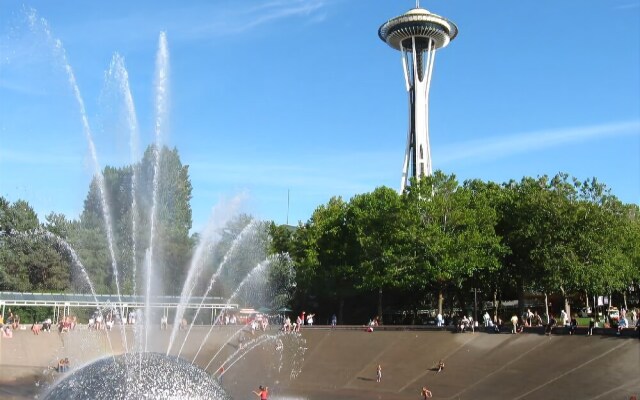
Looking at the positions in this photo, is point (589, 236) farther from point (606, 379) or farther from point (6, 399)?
point (6, 399)

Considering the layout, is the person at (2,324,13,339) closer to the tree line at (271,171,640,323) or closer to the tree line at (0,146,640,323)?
the tree line at (0,146,640,323)

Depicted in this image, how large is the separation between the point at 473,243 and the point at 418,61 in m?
33.4

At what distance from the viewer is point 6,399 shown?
80.7 ft

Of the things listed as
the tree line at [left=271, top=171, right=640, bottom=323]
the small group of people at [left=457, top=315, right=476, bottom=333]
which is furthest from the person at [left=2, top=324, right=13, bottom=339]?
the small group of people at [left=457, top=315, right=476, bottom=333]

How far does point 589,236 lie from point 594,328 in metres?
11.9

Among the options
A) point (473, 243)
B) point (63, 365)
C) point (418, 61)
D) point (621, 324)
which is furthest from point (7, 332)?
point (418, 61)

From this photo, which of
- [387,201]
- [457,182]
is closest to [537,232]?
[457,182]

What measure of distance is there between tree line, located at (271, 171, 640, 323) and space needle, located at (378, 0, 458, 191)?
15.2 meters

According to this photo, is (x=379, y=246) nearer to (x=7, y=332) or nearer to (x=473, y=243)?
(x=473, y=243)

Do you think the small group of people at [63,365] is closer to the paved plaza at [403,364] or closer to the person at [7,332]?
the paved plaza at [403,364]

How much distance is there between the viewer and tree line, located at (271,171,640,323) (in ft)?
132

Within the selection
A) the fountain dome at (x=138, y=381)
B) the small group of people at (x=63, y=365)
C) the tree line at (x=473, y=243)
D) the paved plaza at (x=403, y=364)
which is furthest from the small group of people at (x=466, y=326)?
the fountain dome at (x=138, y=381)

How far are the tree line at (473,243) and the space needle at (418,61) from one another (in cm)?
1523

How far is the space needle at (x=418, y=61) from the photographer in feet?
220
